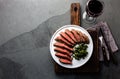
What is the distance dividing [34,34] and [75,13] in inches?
7.7

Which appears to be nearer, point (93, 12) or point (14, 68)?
point (93, 12)

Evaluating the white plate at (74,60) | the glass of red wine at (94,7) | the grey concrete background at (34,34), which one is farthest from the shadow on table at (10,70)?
the glass of red wine at (94,7)

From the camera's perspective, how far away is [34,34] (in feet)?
4.66

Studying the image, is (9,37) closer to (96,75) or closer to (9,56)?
(9,56)

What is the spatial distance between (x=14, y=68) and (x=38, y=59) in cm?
11

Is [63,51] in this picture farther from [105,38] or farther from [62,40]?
[105,38]

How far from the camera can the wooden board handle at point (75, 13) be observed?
139 cm

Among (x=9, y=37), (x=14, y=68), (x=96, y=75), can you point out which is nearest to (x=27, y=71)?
(x=14, y=68)

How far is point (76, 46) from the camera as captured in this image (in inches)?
52.9

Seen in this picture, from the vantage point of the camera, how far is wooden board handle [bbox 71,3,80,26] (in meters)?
1.39

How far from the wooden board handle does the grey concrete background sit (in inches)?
1.0

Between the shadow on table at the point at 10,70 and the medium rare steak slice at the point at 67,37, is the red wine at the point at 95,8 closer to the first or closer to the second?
the medium rare steak slice at the point at 67,37

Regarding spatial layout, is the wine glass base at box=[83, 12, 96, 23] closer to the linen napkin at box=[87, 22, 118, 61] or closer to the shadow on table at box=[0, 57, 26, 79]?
the linen napkin at box=[87, 22, 118, 61]

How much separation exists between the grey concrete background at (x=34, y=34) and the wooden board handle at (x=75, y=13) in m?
0.03
